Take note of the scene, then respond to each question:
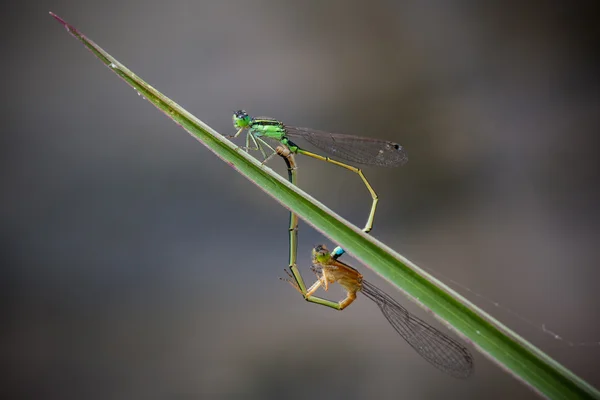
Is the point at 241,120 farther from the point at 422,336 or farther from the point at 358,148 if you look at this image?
the point at 422,336

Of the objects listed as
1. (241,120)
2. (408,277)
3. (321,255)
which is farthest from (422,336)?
(241,120)

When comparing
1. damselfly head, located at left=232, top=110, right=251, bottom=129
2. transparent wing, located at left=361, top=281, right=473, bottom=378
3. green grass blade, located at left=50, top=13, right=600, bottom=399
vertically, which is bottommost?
transparent wing, located at left=361, top=281, right=473, bottom=378

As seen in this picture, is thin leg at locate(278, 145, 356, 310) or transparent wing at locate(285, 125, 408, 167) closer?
thin leg at locate(278, 145, 356, 310)

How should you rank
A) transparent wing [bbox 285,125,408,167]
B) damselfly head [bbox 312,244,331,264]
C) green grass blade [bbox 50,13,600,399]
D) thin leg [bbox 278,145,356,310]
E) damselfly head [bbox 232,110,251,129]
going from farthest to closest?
1. transparent wing [bbox 285,125,408,167]
2. damselfly head [bbox 232,110,251,129]
3. damselfly head [bbox 312,244,331,264]
4. thin leg [bbox 278,145,356,310]
5. green grass blade [bbox 50,13,600,399]

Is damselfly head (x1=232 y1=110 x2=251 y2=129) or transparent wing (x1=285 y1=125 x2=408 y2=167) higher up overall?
damselfly head (x1=232 y1=110 x2=251 y2=129)

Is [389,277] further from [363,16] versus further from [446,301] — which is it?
[363,16]

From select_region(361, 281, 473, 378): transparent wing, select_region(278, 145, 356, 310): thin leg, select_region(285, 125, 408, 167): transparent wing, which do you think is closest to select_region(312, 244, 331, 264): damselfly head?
select_region(278, 145, 356, 310): thin leg

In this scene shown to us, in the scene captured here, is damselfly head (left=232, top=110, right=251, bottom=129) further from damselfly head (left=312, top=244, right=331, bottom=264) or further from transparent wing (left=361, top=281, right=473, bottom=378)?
transparent wing (left=361, top=281, right=473, bottom=378)

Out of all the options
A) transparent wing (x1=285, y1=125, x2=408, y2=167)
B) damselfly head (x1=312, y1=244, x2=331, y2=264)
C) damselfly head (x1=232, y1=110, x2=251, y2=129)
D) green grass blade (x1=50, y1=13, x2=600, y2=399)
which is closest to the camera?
green grass blade (x1=50, y1=13, x2=600, y2=399)

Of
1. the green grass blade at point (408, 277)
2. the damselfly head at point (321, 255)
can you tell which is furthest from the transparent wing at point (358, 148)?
the green grass blade at point (408, 277)
